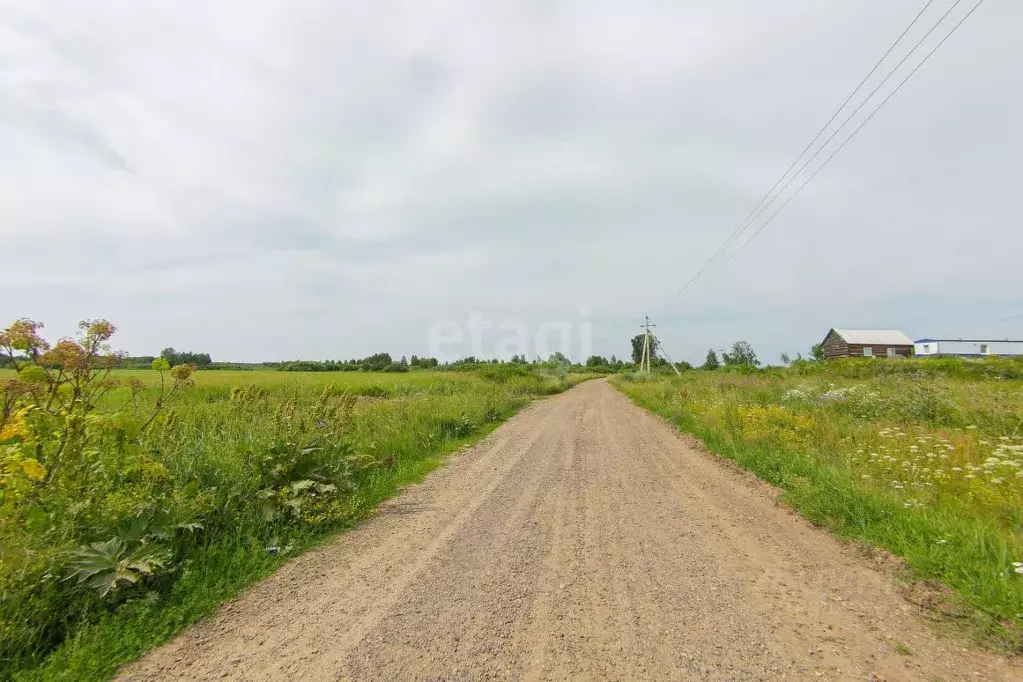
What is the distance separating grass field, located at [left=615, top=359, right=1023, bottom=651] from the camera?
3486mm

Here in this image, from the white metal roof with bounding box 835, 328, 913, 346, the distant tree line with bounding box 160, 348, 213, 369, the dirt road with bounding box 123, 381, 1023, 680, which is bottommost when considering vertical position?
the dirt road with bounding box 123, 381, 1023, 680

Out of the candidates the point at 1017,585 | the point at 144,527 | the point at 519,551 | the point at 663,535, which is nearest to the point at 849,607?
the point at 1017,585

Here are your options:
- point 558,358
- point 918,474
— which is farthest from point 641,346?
point 918,474

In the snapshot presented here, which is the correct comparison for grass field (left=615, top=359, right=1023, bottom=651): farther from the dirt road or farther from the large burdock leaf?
the large burdock leaf

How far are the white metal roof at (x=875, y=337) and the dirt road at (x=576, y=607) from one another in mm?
56926

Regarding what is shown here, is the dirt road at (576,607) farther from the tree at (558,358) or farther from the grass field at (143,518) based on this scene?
the tree at (558,358)

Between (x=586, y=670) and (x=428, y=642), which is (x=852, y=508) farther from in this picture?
(x=428, y=642)

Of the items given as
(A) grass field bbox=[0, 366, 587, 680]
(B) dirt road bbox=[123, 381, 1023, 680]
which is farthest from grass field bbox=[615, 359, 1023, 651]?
(A) grass field bbox=[0, 366, 587, 680]

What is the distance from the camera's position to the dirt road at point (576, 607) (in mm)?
2684

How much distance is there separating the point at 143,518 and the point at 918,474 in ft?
27.4

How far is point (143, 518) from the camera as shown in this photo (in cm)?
380

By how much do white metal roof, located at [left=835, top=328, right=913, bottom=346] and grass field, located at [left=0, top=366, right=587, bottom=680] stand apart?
59.3 metres

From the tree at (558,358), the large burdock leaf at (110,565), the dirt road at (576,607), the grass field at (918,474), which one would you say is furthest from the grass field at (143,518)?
the tree at (558,358)

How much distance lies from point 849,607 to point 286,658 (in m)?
3.92
